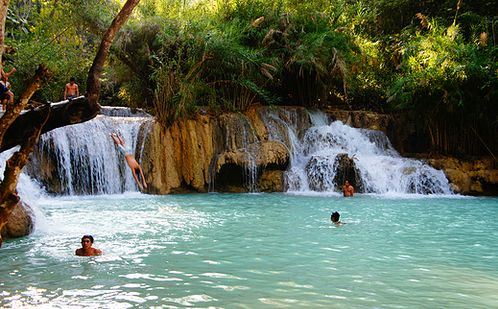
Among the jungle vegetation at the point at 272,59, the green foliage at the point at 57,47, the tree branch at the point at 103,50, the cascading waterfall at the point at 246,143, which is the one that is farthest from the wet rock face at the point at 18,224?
the green foliage at the point at 57,47

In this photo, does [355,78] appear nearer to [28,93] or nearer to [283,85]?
[283,85]

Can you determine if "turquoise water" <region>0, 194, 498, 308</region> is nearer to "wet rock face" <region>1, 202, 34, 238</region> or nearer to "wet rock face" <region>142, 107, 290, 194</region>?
"wet rock face" <region>1, 202, 34, 238</region>

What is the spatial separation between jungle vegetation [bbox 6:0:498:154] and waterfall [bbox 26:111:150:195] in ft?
4.90

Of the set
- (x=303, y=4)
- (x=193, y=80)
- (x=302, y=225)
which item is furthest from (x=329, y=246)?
(x=303, y=4)

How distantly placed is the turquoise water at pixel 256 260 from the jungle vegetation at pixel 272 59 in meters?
7.21

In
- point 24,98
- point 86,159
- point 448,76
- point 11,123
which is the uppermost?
point 448,76

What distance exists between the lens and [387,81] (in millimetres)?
24172

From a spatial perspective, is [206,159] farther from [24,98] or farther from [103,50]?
[24,98]

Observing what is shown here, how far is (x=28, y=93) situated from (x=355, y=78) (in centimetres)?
2129

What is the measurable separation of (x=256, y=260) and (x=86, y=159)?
1097 cm

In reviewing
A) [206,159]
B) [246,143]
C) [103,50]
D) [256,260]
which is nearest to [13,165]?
[103,50]

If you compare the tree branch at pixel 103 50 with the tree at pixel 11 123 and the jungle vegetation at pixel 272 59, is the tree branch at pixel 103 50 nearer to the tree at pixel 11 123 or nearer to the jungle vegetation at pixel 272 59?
the tree at pixel 11 123

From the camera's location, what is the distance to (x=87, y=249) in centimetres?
721

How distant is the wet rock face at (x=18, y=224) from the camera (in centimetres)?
875
